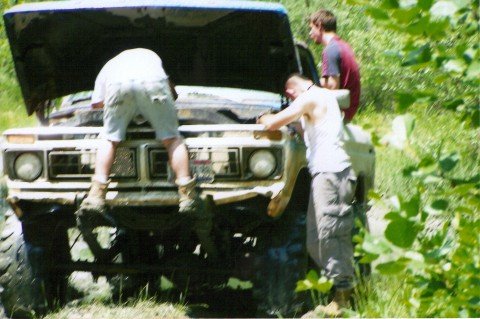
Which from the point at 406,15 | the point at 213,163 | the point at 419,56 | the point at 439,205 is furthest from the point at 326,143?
the point at 406,15

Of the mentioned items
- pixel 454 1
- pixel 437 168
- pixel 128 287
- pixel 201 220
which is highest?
pixel 454 1

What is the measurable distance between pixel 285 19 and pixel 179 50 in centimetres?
137

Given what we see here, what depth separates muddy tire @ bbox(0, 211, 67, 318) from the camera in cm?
638

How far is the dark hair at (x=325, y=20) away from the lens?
285 inches

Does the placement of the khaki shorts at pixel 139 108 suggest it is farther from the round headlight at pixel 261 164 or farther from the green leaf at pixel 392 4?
the green leaf at pixel 392 4

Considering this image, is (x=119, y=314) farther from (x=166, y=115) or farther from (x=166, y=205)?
(x=166, y=115)

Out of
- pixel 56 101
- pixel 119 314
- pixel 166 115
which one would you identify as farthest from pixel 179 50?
pixel 119 314

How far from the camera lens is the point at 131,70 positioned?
6.09m

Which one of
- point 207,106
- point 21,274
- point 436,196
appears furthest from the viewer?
point 207,106

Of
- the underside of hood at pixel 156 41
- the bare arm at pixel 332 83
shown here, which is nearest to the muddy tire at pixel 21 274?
the underside of hood at pixel 156 41

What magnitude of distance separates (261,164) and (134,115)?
0.86 m

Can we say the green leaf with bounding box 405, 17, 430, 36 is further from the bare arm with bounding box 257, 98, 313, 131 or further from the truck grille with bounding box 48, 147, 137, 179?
the truck grille with bounding box 48, 147, 137, 179

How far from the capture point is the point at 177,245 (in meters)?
7.62

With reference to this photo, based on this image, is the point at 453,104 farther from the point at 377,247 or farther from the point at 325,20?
the point at 325,20
